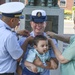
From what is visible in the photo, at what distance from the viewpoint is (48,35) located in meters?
3.23

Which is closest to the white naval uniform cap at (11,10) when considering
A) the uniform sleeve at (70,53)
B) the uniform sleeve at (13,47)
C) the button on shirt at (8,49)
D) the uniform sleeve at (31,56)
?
the button on shirt at (8,49)

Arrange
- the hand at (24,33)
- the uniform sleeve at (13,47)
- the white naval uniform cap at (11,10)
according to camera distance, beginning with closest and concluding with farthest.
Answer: the uniform sleeve at (13,47), the white naval uniform cap at (11,10), the hand at (24,33)

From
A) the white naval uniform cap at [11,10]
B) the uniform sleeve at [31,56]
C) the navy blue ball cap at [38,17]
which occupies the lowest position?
the uniform sleeve at [31,56]

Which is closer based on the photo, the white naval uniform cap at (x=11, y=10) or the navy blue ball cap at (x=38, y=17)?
the white naval uniform cap at (x=11, y=10)

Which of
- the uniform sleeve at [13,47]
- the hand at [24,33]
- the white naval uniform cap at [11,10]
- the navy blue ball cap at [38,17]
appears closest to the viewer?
the uniform sleeve at [13,47]

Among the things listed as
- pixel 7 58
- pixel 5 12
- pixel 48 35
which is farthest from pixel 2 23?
pixel 48 35

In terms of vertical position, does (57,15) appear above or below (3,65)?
below

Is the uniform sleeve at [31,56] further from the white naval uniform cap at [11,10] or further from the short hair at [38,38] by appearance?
the white naval uniform cap at [11,10]

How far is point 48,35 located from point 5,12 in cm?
57

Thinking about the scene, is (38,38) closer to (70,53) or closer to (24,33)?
(24,33)

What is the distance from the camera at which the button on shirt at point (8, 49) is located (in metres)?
2.88

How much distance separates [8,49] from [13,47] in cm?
5

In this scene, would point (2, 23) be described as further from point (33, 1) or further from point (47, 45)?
point (33, 1)

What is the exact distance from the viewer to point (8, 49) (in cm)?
290
